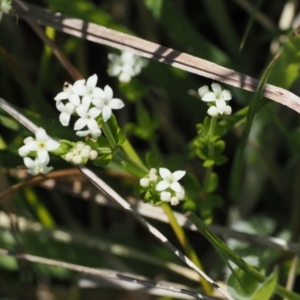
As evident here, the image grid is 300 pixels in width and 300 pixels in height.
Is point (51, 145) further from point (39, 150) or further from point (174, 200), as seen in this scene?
point (174, 200)

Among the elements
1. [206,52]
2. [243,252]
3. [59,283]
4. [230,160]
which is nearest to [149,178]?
[243,252]

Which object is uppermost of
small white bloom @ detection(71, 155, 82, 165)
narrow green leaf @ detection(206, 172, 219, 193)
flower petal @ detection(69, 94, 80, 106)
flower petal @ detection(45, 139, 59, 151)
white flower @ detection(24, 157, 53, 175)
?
narrow green leaf @ detection(206, 172, 219, 193)

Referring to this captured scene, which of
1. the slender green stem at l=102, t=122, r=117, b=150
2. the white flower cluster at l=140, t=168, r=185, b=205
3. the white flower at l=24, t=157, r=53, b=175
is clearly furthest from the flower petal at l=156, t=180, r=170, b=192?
the white flower at l=24, t=157, r=53, b=175

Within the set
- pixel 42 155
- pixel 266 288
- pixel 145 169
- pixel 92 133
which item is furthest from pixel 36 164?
pixel 266 288

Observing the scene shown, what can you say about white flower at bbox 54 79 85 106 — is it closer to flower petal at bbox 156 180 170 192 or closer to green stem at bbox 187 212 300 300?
flower petal at bbox 156 180 170 192

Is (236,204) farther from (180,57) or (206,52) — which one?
(180,57)

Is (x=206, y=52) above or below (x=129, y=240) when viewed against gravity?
above
